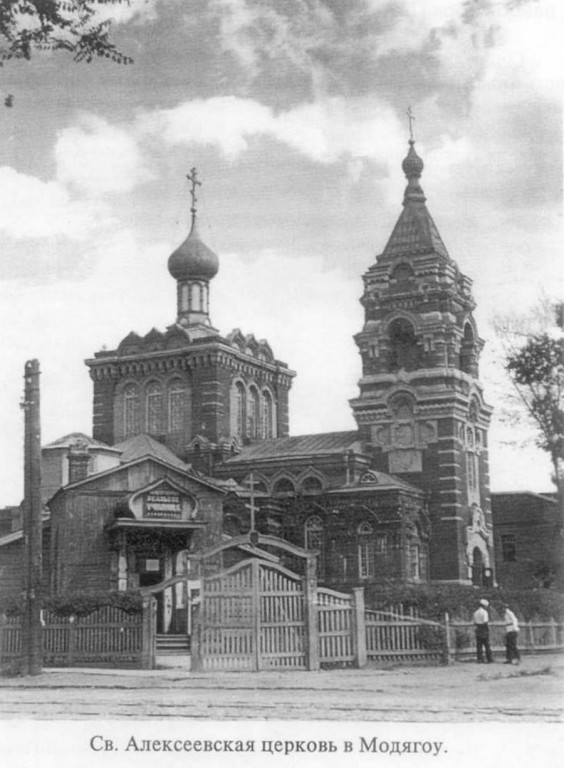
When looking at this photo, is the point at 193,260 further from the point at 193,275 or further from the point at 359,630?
Answer: the point at 359,630

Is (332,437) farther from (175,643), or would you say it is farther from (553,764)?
(553,764)

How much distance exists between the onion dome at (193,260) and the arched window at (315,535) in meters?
12.2

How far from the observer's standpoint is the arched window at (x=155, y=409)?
50.9m

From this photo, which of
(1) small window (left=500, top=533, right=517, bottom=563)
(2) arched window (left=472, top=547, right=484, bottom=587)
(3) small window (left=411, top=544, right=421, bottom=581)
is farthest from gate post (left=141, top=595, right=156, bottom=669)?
(1) small window (left=500, top=533, right=517, bottom=563)

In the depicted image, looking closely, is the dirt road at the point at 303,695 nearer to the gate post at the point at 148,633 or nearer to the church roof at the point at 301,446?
the gate post at the point at 148,633

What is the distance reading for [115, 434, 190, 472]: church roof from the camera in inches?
1865

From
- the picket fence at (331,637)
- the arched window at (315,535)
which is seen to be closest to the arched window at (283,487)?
the arched window at (315,535)

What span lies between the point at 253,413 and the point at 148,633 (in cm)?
2744

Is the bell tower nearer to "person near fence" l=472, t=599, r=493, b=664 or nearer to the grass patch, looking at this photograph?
"person near fence" l=472, t=599, r=493, b=664

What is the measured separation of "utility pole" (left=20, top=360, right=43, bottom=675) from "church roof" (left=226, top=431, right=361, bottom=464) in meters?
24.1

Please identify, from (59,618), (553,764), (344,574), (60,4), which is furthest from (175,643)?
(60,4)

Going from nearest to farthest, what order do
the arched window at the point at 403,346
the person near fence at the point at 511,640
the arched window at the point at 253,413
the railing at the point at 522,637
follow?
the person near fence at the point at 511,640 < the railing at the point at 522,637 < the arched window at the point at 403,346 < the arched window at the point at 253,413

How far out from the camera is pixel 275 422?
2128 inches

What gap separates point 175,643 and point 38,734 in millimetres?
15744
